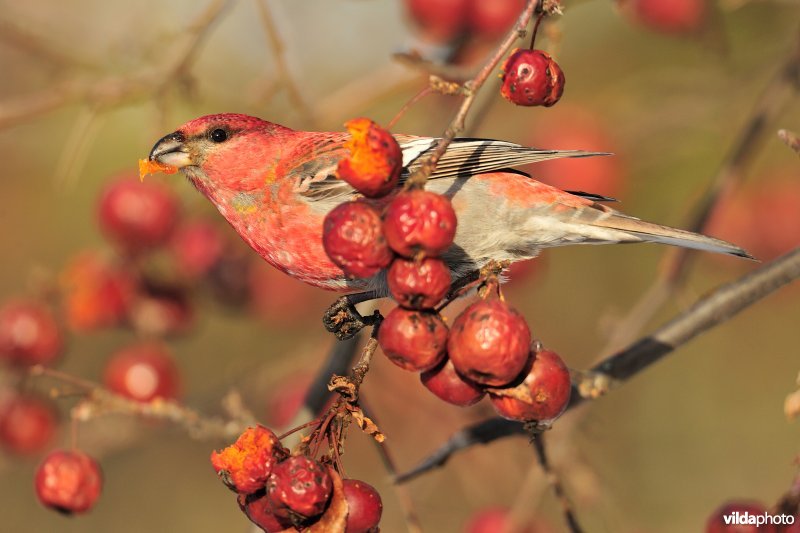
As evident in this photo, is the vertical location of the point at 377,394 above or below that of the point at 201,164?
below

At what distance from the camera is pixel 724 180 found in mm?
3393

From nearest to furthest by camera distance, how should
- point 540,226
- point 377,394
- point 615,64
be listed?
point 540,226
point 377,394
point 615,64

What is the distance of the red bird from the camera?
2.99 metres

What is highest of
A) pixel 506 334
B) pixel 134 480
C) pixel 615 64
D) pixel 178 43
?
pixel 615 64

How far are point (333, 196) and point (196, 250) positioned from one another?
1.27 m

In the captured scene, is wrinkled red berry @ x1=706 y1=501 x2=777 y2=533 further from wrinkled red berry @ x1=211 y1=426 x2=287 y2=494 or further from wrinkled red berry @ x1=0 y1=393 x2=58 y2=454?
wrinkled red berry @ x1=0 y1=393 x2=58 y2=454

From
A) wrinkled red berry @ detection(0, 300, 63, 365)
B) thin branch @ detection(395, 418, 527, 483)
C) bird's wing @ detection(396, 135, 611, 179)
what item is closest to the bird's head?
bird's wing @ detection(396, 135, 611, 179)

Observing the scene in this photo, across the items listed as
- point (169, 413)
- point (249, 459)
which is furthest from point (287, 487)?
point (169, 413)

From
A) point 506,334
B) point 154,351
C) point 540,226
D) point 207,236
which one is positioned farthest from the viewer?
point 207,236

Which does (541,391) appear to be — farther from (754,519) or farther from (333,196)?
(333,196)

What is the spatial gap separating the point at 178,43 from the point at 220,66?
7.07ft

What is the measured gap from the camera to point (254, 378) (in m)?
4.07

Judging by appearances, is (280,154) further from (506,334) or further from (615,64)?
(615,64)

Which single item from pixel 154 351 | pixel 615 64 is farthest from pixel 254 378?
pixel 615 64
